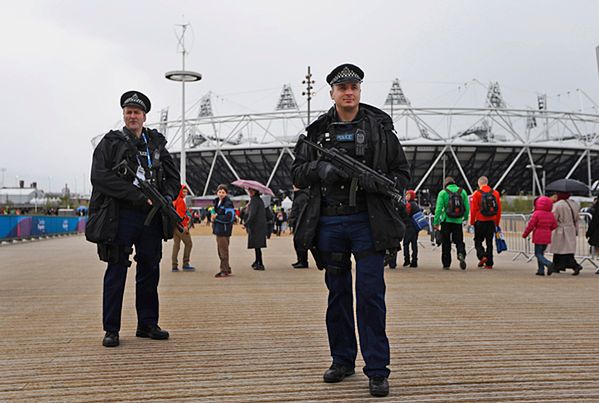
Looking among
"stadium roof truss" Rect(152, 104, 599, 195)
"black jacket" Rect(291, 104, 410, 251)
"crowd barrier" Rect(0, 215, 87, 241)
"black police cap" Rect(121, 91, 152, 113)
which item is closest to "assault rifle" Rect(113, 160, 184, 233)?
"black police cap" Rect(121, 91, 152, 113)

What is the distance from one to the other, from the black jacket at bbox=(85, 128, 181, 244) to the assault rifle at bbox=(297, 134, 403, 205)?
1785mm

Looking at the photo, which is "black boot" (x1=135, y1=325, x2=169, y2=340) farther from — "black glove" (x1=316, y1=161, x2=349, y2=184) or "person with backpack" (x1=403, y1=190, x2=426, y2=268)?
"person with backpack" (x1=403, y1=190, x2=426, y2=268)

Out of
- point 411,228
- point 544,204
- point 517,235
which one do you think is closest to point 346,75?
point 544,204

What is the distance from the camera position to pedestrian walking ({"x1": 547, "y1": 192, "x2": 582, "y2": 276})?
33.2ft

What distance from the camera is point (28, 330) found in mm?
5180

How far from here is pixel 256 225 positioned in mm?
11328

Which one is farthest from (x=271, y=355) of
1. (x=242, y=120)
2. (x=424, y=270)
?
(x=242, y=120)

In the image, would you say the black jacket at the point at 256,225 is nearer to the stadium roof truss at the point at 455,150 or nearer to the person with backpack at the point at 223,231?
the person with backpack at the point at 223,231

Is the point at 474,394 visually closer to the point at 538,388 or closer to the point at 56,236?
the point at 538,388

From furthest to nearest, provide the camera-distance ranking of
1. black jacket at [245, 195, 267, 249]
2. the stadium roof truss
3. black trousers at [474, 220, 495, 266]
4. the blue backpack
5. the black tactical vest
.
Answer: the stadium roof truss, black jacket at [245, 195, 267, 249], the blue backpack, black trousers at [474, 220, 495, 266], the black tactical vest

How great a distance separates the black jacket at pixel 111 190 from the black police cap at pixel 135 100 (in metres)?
0.24

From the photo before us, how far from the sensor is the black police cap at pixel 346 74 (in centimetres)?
359

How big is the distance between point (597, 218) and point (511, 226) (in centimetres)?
555

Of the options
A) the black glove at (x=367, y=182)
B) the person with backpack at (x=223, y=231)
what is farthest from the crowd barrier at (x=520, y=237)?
the black glove at (x=367, y=182)
